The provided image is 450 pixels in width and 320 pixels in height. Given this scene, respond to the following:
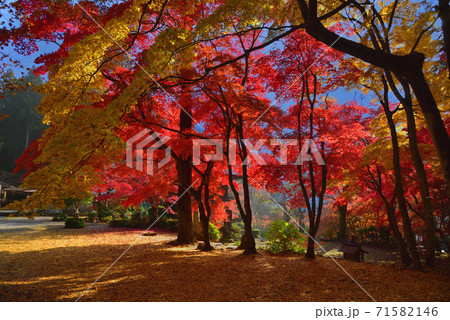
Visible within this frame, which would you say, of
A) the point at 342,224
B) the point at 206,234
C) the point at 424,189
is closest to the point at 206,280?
the point at 206,234

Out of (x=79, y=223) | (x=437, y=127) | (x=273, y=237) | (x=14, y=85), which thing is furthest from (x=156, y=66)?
(x=79, y=223)

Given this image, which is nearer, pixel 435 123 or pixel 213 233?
pixel 435 123

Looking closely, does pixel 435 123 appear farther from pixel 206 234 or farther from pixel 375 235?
pixel 375 235

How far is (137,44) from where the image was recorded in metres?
7.46

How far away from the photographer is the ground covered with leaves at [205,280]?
344 centimetres

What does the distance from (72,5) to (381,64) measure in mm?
7053

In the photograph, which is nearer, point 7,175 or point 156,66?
point 156,66

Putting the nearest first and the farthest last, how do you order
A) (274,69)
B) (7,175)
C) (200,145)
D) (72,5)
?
(72,5) → (274,69) → (200,145) → (7,175)

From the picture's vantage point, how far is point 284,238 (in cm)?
780

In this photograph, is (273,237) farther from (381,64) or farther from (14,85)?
(14,85)

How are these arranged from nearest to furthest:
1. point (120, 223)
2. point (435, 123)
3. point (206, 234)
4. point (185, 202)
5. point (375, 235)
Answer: point (435, 123), point (206, 234), point (185, 202), point (375, 235), point (120, 223)

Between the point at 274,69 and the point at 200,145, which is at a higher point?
the point at 274,69

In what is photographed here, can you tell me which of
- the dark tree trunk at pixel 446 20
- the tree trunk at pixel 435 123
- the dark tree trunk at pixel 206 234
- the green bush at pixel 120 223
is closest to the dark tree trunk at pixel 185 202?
the dark tree trunk at pixel 206 234

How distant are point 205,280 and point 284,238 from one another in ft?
13.7
